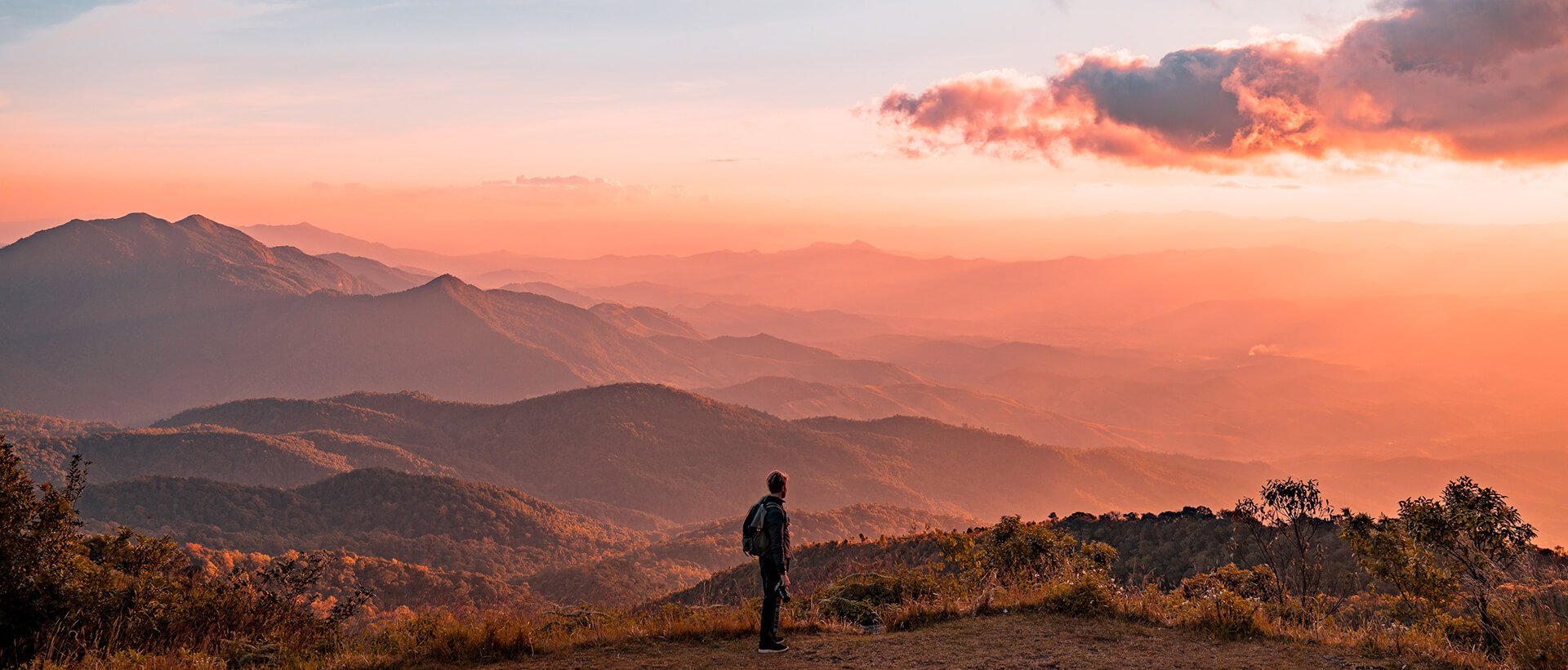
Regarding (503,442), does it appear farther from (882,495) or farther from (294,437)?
(882,495)

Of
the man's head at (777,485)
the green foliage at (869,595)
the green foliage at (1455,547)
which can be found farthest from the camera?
the green foliage at (869,595)

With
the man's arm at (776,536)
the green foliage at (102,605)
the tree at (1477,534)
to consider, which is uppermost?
the tree at (1477,534)

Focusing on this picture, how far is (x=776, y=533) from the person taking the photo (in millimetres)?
11727

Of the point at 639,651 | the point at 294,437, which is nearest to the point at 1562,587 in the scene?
the point at 639,651

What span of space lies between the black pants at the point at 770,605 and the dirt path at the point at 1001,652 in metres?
0.28

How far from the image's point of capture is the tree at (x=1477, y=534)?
10.9 m

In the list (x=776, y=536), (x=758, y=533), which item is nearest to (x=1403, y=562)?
(x=776, y=536)

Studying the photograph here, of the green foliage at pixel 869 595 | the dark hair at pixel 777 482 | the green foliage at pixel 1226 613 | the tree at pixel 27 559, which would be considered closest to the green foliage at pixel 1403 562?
the green foliage at pixel 1226 613

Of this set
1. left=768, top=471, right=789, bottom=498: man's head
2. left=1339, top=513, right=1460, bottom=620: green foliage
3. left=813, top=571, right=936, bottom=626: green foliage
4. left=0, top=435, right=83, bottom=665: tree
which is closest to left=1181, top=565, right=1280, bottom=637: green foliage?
left=1339, top=513, right=1460, bottom=620: green foliage

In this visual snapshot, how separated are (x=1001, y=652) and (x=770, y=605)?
296 cm

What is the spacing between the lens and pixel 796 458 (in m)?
139

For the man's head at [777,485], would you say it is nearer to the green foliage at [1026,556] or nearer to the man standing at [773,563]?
the man standing at [773,563]

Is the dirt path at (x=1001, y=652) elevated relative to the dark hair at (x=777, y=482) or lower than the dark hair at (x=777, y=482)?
lower

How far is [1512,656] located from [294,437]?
13901cm
